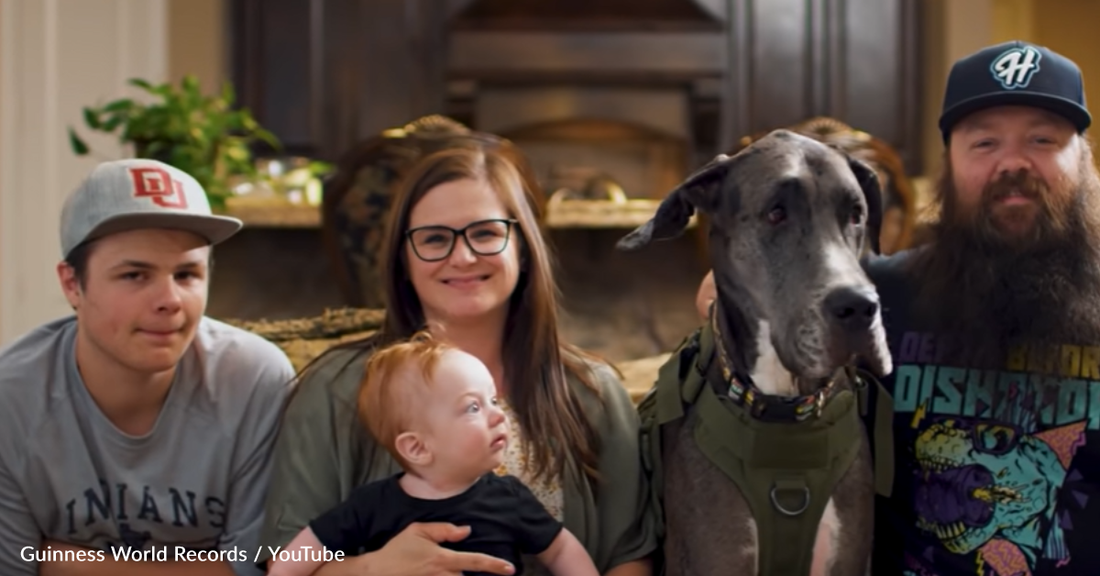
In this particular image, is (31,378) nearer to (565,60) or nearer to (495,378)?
(495,378)

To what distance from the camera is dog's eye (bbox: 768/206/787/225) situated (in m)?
1.58

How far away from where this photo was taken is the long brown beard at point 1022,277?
1.87 m

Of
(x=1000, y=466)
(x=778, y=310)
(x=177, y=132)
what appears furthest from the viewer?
(x=177, y=132)

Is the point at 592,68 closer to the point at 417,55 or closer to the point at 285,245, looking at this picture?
the point at 417,55

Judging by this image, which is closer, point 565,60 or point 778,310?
point 778,310

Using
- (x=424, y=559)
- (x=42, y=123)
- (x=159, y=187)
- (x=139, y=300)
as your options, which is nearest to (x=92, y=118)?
(x=159, y=187)

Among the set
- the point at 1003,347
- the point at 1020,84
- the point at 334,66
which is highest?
the point at 334,66

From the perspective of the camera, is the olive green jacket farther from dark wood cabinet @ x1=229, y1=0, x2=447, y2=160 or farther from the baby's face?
dark wood cabinet @ x1=229, y1=0, x2=447, y2=160

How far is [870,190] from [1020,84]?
1.24ft

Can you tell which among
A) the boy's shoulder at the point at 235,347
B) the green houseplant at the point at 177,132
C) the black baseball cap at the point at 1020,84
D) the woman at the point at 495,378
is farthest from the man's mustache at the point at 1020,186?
the green houseplant at the point at 177,132

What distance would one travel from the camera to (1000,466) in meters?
1.82

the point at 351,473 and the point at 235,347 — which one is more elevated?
the point at 235,347

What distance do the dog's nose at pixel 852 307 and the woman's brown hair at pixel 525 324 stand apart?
1.84 feet

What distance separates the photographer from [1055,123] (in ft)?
6.32
